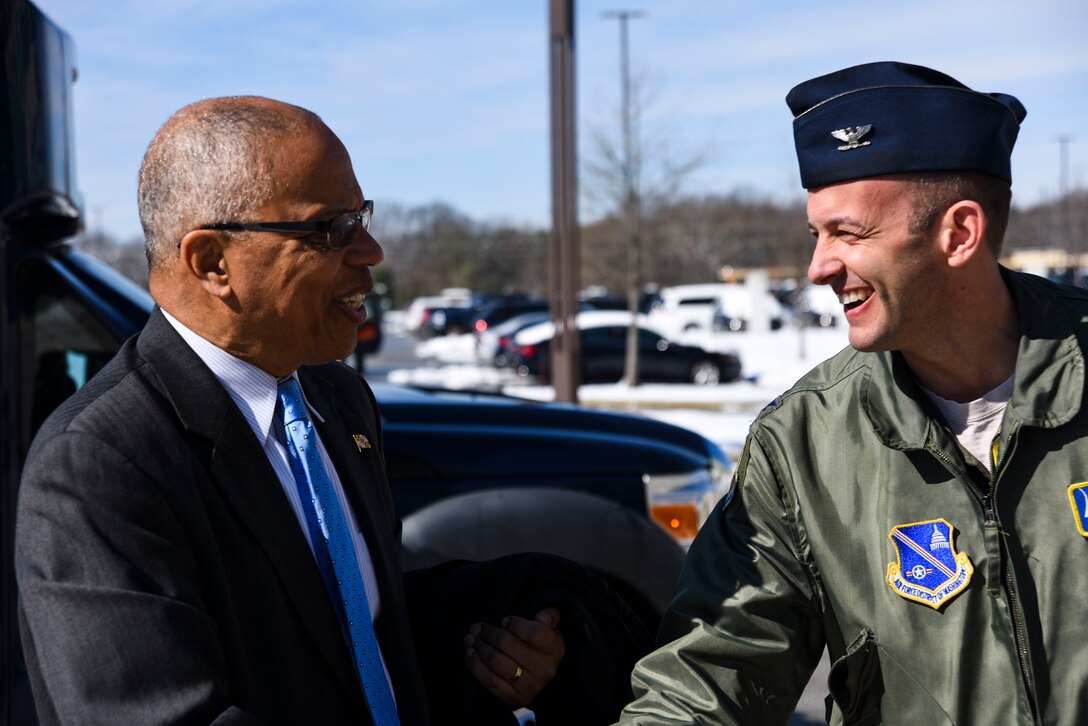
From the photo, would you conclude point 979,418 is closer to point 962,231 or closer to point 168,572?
point 962,231

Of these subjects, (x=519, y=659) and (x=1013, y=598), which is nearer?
(x=1013, y=598)

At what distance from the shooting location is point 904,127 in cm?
202

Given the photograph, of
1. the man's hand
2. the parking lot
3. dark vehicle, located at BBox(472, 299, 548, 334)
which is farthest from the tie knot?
dark vehicle, located at BBox(472, 299, 548, 334)

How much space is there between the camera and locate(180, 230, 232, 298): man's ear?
6.32 ft

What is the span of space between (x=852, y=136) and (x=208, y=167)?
1.08 metres

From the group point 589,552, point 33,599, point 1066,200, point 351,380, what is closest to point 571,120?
point 589,552

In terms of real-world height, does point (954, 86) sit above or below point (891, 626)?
above

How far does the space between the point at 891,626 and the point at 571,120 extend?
12060 mm

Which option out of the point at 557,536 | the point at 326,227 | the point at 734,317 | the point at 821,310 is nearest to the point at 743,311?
the point at 734,317

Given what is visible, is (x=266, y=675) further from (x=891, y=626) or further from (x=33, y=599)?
(x=891, y=626)

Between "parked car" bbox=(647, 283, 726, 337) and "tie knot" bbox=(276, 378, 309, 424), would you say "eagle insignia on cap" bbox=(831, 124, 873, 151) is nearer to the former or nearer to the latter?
"tie knot" bbox=(276, 378, 309, 424)

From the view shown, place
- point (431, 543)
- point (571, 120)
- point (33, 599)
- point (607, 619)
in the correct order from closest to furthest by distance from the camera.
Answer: point (33, 599) < point (607, 619) < point (431, 543) < point (571, 120)

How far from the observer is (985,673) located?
194 centimetres

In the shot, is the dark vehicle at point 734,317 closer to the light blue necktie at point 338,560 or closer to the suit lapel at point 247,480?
the light blue necktie at point 338,560
